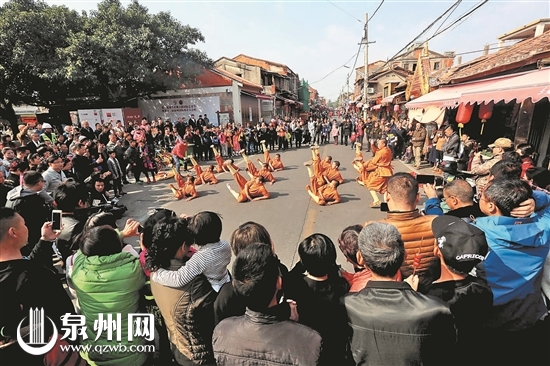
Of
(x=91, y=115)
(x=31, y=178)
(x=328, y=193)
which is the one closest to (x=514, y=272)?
(x=328, y=193)

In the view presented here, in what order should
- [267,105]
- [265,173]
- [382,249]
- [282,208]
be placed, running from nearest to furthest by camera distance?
[382,249]
[282,208]
[265,173]
[267,105]

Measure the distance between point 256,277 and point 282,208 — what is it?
5.34 metres

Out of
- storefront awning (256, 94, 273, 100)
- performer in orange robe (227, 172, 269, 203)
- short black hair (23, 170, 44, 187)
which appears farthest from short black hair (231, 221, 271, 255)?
storefront awning (256, 94, 273, 100)

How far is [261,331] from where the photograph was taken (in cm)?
136

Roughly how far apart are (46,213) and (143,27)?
1415 cm

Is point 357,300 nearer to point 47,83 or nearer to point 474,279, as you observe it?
point 474,279

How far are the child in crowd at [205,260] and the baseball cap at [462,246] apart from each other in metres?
1.38

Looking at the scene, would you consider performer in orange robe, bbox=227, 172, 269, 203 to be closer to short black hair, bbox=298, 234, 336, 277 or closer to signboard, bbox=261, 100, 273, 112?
short black hair, bbox=298, 234, 336, 277

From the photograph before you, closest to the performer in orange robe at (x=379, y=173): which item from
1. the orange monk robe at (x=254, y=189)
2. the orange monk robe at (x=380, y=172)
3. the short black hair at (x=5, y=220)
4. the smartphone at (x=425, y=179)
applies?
the orange monk robe at (x=380, y=172)

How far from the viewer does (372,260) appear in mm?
1506

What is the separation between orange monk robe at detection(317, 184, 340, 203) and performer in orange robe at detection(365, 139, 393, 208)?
2.36 feet

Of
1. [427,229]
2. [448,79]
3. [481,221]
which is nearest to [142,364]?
[427,229]

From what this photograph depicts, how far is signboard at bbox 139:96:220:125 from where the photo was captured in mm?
19688

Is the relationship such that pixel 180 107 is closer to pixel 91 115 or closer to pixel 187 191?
pixel 91 115
